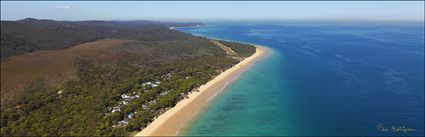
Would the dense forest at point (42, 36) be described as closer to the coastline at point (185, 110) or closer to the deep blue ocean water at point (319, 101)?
the coastline at point (185, 110)

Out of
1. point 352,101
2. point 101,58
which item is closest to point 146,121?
point 352,101

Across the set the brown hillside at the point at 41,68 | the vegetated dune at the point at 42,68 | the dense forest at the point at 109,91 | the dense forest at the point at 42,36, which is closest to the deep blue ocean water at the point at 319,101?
the dense forest at the point at 109,91

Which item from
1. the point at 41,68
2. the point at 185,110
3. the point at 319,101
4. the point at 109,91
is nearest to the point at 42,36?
the point at 41,68

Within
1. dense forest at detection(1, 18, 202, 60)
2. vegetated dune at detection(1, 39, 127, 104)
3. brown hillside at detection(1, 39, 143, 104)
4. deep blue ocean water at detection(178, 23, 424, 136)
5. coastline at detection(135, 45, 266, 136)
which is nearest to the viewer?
coastline at detection(135, 45, 266, 136)

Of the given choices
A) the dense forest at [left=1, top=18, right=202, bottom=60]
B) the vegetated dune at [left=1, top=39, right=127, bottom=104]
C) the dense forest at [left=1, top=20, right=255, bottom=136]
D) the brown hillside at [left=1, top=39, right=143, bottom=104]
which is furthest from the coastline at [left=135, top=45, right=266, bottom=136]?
the dense forest at [left=1, top=18, right=202, bottom=60]

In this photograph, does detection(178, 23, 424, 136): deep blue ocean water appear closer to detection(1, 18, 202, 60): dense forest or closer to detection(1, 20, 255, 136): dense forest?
detection(1, 20, 255, 136): dense forest

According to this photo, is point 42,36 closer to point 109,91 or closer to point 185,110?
point 109,91
